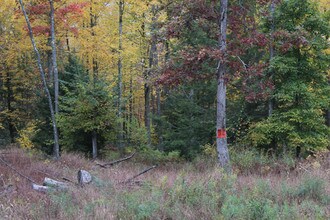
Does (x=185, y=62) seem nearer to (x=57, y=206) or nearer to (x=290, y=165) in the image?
(x=290, y=165)

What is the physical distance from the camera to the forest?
6.13m

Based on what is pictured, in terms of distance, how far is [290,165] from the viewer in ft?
33.4

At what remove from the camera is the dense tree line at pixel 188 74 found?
10078mm

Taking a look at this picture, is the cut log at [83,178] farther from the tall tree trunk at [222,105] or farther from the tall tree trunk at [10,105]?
the tall tree trunk at [10,105]

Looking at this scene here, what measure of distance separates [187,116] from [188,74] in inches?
259

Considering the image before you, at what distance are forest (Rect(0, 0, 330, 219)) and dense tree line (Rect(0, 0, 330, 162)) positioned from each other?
0.06 meters

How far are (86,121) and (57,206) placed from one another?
8.58 m

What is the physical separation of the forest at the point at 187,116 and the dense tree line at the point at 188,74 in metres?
0.06

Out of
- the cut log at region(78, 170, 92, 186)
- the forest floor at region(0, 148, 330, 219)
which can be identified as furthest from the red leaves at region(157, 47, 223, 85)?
the cut log at region(78, 170, 92, 186)

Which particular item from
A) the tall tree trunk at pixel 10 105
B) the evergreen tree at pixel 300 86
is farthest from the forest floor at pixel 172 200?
the tall tree trunk at pixel 10 105

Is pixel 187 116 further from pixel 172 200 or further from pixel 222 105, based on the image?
pixel 172 200

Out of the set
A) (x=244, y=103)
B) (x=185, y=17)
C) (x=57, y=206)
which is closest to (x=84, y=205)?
(x=57, y=206)

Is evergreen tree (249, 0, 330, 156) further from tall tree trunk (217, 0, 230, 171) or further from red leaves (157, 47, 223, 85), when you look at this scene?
red leaves (157, 47, 223, 85)

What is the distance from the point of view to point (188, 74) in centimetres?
1005
